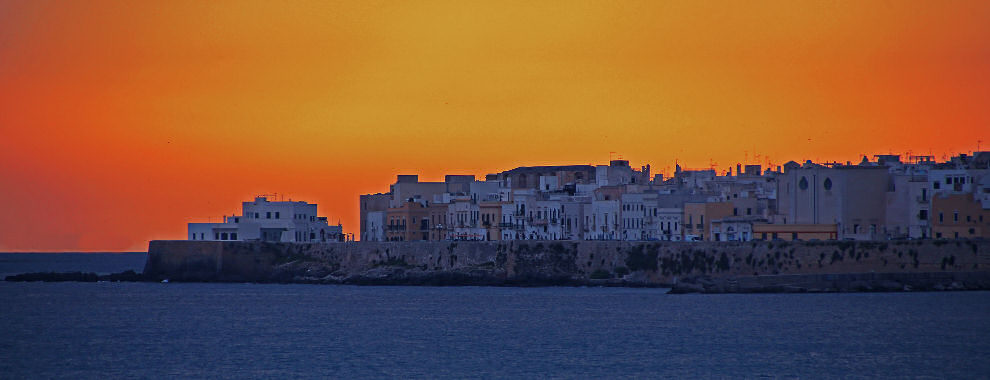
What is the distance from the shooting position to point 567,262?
97.2 metres

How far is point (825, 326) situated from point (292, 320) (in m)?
23.1

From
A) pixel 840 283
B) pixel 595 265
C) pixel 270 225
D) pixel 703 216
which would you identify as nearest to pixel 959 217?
pixel 840 283

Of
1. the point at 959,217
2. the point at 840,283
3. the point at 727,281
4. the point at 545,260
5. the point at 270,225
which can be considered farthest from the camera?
the point at 270,225

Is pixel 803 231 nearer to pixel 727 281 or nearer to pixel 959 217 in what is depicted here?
pixel 727 281

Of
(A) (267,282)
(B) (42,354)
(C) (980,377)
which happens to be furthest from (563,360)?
(A) (267,282)

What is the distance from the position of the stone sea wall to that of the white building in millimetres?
4598

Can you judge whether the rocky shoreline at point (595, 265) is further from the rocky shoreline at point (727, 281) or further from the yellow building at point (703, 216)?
the yellow building at point (703, 216)

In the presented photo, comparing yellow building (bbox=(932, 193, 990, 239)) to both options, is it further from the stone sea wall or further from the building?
the building

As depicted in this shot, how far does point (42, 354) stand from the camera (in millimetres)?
57625

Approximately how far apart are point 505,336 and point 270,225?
53795mm

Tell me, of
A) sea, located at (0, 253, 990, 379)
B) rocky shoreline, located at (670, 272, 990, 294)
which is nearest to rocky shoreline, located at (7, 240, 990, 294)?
rocky shoreline, located at (670, 272, 990, 294)

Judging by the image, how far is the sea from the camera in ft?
171

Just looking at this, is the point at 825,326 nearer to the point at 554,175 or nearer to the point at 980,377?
the point at 980,377

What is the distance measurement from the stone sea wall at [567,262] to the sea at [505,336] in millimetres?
1639
